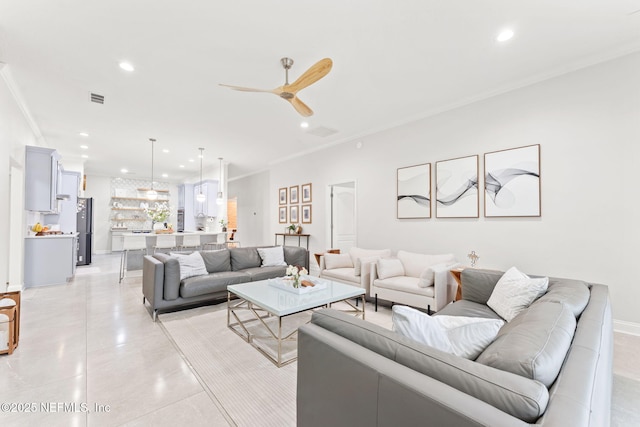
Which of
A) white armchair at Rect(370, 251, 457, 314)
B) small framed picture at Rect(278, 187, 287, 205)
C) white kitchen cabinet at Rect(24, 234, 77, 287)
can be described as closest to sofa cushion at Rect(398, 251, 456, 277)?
white armchair at Rect(370, 251, 457, 314)

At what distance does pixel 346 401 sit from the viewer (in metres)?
1.10

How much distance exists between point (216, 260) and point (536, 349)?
406 centimetres

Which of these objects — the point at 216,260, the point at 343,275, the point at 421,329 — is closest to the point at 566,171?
the point at 343,275

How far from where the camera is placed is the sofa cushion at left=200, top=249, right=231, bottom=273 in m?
4.18

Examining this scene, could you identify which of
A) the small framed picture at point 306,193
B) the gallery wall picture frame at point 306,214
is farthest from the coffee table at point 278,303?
the small framed picture at point 306,193

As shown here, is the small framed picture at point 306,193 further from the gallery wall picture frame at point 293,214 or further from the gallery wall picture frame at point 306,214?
the gallery wall picture frame at point 293,214

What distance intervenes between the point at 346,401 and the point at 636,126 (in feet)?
13.0

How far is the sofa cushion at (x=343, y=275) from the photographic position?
4.04 m

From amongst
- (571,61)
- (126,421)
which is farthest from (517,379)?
(571,61)

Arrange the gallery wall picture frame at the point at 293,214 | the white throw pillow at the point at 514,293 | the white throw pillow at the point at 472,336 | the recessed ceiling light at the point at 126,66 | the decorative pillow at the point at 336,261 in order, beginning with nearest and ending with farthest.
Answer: the white throw pillow at the point at 472,336 → the white throw pillow at the point at 514,293 → the recessed ceiling light at the point at 126,66 → the decorative pillow at the point at 336,261 → the gallery wall picture frame at the point at 293,214

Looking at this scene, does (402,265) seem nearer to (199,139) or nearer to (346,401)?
(346,401)

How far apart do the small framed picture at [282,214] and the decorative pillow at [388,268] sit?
13.0 ft

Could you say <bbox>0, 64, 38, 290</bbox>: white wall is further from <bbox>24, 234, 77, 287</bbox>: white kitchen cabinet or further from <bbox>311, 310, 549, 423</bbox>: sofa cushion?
<bbox>311, 310, 549, 423</bbox>: sofa cushion

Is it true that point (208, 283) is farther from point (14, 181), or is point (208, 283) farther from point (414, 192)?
point (14, 181)
